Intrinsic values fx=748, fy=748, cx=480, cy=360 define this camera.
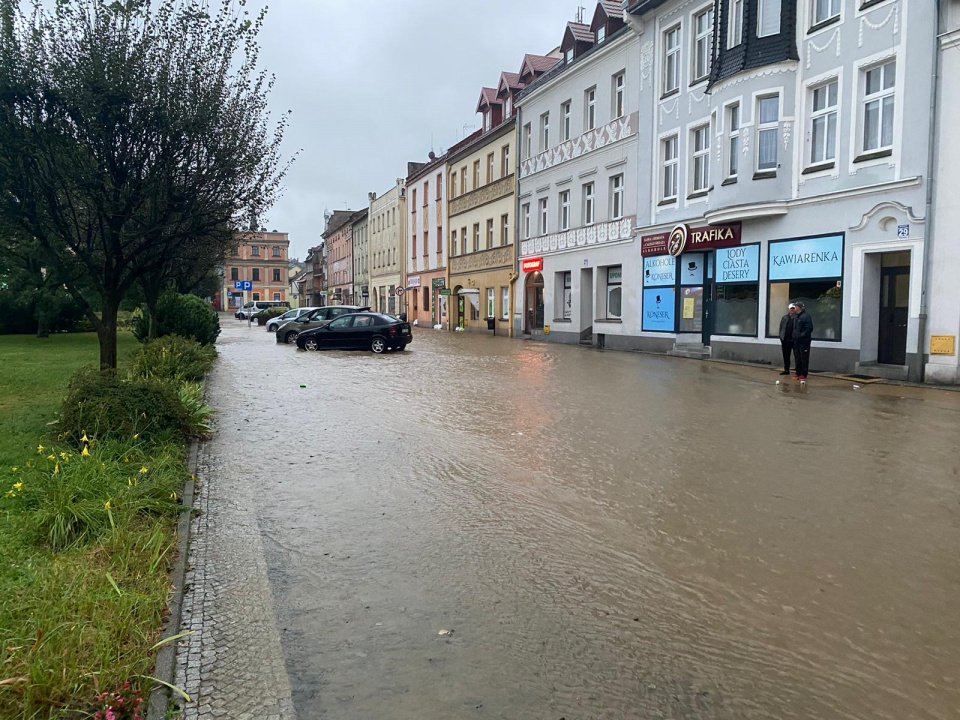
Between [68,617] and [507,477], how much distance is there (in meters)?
4.40

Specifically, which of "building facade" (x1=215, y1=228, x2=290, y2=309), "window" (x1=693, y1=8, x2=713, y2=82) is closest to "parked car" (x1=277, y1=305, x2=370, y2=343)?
"window" (x1=693, y1=8, x2=713, y2=82)

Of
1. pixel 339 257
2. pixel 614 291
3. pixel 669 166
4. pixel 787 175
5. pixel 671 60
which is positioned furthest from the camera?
pixel 339 257

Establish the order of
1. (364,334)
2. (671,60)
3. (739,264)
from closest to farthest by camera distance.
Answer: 1. (739,264)
2. (671,60)
3. (364,334)

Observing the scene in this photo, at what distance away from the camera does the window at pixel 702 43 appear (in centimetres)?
2314

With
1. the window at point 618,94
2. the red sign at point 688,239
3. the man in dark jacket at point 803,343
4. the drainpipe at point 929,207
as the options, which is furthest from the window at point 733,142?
the window at point 618,94

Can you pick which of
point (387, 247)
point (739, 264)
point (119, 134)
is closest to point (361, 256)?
point (387, 247)

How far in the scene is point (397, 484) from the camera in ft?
23.7

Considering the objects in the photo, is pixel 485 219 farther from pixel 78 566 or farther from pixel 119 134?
pixel 78 566

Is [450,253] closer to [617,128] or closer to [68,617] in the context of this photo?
[617,128]

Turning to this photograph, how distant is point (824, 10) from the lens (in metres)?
18.9

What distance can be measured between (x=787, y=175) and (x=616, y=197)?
9584mm

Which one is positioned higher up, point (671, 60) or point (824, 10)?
point (671, 60)

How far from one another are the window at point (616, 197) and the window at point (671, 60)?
405 centimetres

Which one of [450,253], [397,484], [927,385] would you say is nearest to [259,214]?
[397,484]
